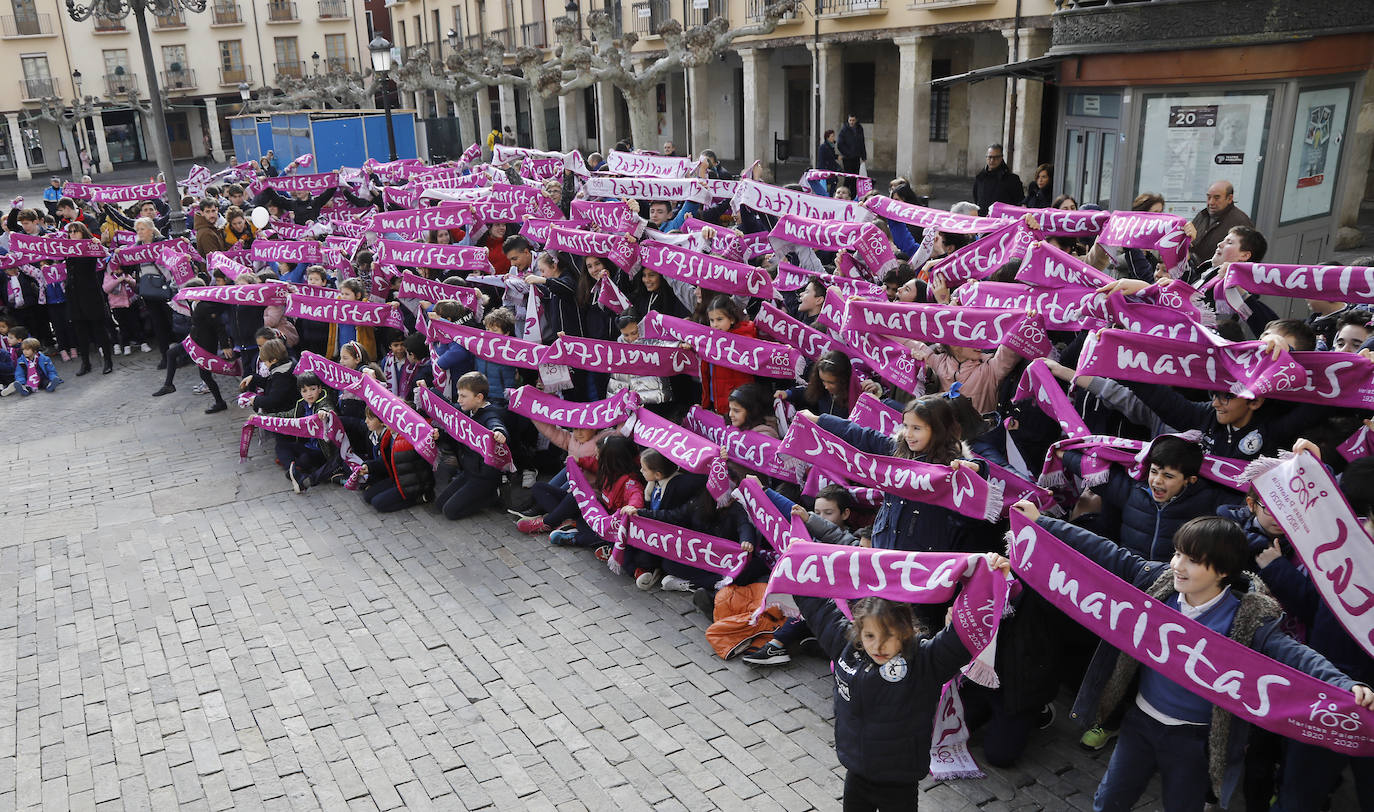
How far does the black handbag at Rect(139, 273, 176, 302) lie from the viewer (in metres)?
13.3

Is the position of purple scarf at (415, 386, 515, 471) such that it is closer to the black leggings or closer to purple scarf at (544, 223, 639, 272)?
purple scarf at (544, 223, 639, 272)

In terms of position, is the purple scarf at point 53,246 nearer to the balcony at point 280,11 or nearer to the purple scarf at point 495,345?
the purple scarf at point 495,345

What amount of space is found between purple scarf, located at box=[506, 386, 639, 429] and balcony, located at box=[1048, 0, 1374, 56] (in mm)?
7722

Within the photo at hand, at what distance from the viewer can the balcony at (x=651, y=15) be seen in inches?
1372

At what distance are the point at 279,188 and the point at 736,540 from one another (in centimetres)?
1279

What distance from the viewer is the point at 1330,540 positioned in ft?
13.2

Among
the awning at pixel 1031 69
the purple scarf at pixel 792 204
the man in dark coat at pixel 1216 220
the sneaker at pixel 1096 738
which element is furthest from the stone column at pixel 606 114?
the sneaker at pixel 1096 738

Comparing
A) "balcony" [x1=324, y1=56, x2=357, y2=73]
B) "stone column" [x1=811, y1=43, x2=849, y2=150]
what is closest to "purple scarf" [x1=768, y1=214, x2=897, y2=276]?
"stone column" [x1=811, y1=43, x2=849, y2=150]

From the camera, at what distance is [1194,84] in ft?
37.7

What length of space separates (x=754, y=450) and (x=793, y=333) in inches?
45.1

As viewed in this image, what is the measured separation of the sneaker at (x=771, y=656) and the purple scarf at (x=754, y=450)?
1140 mm

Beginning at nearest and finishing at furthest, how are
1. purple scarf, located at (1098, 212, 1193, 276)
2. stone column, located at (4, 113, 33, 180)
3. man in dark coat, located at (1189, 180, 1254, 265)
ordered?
purple scarf, located at (1098, 212, 1193, 276) → man in dark coat, located at (1189, 180, 1254, 265) → stone column, located at (4, 113, 33, 180)

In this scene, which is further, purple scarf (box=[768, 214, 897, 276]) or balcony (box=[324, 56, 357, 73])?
balcony (box=[324, 56, 357, 73])

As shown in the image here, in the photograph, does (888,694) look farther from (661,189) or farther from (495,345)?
(661,189)
